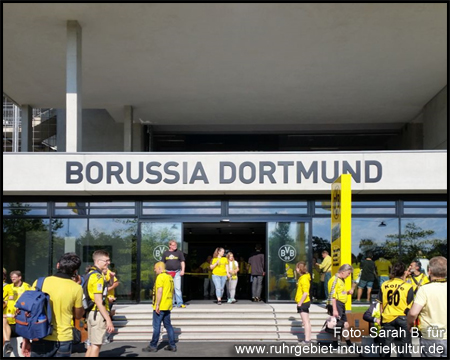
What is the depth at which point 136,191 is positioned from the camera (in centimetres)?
1547

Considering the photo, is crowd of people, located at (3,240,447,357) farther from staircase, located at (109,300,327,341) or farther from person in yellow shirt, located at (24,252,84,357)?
staircase, located at (109,300,327,341)

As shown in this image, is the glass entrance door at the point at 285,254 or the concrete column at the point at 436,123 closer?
the glass entrance door at the point at 285,254

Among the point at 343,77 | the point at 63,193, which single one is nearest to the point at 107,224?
the point at 63,193

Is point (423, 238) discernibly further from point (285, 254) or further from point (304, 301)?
point (304, 301)

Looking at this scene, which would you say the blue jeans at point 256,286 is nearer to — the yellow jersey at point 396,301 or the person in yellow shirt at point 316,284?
the person in yellow shirt at point 316,284

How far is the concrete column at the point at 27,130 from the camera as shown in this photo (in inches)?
843

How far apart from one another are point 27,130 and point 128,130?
3.53m

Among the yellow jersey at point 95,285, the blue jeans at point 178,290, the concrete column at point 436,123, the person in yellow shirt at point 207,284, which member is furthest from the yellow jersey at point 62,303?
the concrete column at point 436,123

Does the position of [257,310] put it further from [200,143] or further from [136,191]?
[200,143]

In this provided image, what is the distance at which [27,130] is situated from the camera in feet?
71.7

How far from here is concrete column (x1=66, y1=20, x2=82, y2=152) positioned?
1559 centimetres

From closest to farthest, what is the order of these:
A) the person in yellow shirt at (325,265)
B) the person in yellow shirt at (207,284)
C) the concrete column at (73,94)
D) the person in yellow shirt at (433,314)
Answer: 1. the person in yellow shirt at (433,314)
2. the concrete column at (73,94)
3. the person in yellow shirt at (325,265)
4. the person in yellow shirt at (207,284)

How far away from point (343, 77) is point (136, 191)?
24.9 ft

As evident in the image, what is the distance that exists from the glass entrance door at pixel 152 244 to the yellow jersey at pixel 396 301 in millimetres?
8689
